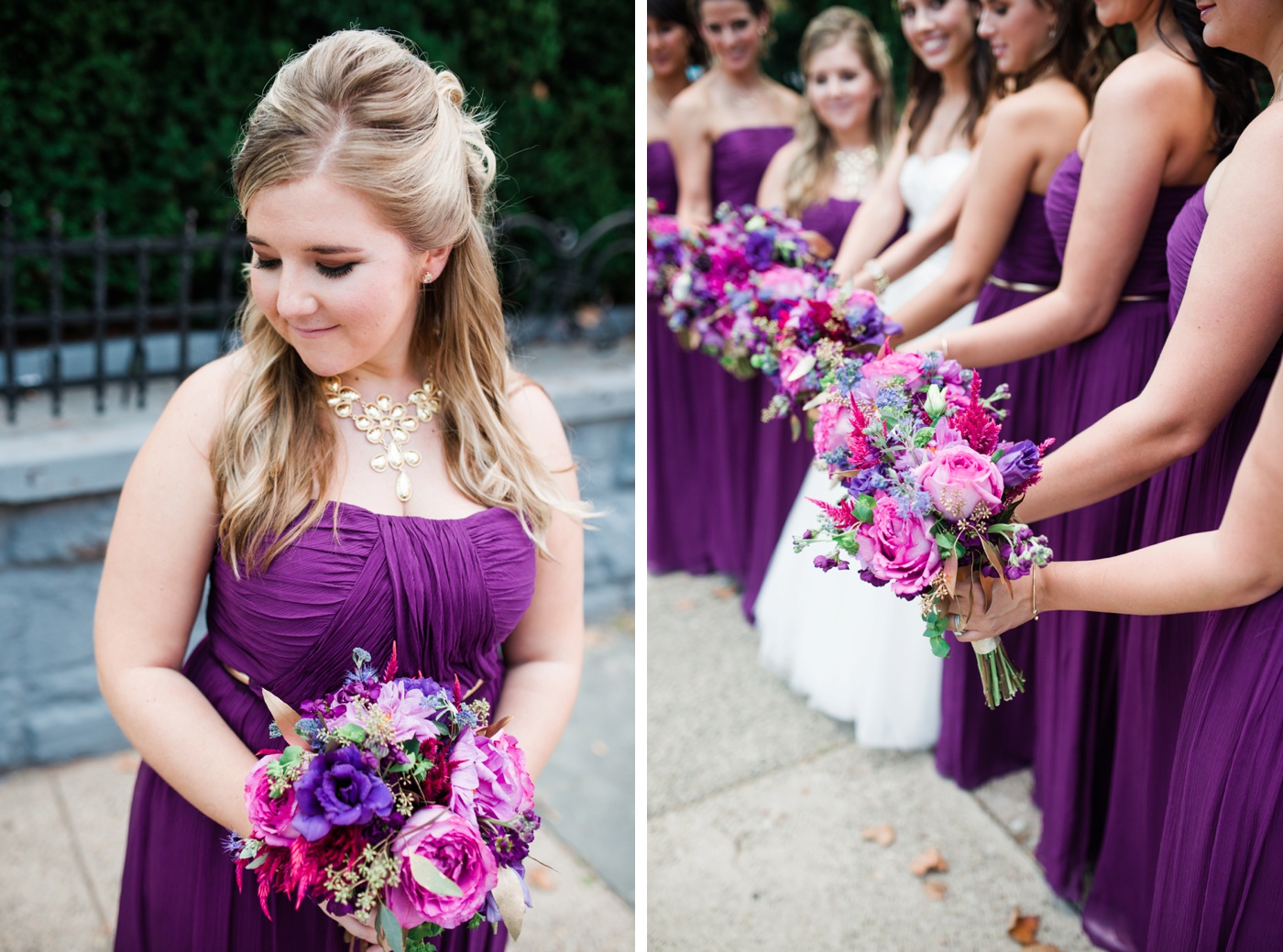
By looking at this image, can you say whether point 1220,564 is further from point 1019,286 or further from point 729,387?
point 729,387

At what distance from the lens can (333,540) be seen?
2.00 metres

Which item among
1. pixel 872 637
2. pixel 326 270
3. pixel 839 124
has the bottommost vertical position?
pixel 872 637

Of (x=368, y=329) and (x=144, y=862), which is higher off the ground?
(x=368, y=329)

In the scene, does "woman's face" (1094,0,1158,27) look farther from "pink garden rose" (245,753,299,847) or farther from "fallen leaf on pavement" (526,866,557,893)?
"fallen leaf on pavement" (526,866,557,893)

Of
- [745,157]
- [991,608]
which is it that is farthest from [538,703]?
[745,157]

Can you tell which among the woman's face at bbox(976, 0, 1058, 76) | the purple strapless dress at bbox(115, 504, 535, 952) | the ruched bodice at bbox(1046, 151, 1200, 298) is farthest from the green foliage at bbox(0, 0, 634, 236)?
the purple strapless dress at bbox(115, 504, 535, 952)

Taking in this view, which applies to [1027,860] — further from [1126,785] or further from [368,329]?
[368,329]

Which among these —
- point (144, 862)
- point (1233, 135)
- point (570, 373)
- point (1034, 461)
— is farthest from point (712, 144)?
point (144, 862)

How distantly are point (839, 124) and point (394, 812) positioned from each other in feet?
13.1

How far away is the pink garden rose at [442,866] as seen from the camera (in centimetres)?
161

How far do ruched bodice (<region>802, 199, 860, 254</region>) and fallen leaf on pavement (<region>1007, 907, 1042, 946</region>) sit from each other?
2882 mm

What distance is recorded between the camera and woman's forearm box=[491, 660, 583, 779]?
89.2 inches

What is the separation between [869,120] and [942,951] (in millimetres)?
3465

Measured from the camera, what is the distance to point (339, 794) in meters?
1.60
